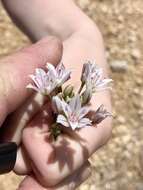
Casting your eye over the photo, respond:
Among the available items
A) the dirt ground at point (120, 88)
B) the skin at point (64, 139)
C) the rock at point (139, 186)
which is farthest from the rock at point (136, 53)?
the skin at point (64, 139)

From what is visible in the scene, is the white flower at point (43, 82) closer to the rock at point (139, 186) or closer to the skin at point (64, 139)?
the skin at point (64, 139)

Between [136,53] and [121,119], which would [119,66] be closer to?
[136,53]

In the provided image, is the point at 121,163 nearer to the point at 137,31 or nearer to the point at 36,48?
the point at 137,31

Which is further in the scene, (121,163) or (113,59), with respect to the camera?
(113,59)

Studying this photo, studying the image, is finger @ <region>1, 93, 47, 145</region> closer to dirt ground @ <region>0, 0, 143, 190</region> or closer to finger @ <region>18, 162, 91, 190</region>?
finger @ <region>18, 162, 91, 190</region>

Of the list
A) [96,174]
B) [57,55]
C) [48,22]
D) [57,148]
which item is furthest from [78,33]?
[96,174]

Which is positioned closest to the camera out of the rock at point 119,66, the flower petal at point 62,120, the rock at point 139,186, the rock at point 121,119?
the flower petal at point 62,120
